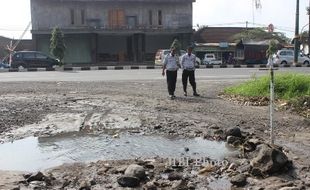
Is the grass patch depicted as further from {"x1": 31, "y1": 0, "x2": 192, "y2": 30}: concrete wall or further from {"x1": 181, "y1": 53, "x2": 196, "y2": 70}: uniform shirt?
{"x1": 31, "y1": 0, "x2": 192, "y2": 30}: concrete wall

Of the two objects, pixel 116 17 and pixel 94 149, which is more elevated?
pixel 116 17

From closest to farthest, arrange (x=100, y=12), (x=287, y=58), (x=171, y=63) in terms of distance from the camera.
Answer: (x=171, y=63) < (x=287, y=58) < (x=100, y=12)

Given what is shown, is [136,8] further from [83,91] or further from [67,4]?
[83,91]

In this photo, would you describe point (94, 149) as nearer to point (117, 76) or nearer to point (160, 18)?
point (117, 76)

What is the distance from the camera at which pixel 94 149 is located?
25.1 feet

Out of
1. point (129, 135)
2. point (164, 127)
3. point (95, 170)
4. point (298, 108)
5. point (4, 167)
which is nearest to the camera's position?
point (95, 170)

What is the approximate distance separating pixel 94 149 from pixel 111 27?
4174 cm

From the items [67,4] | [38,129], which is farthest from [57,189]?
[67,4]

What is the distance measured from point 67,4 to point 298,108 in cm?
4181

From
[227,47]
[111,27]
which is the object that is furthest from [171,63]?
[227,47]

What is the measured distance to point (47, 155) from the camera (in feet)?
24.3

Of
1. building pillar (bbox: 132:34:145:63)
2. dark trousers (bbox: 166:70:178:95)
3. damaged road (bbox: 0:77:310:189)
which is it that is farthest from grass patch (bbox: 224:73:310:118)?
building pillar (bbox: 132:34:145:63)

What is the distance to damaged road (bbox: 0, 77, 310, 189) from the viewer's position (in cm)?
580

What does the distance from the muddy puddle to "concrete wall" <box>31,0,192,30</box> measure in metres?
41.8
